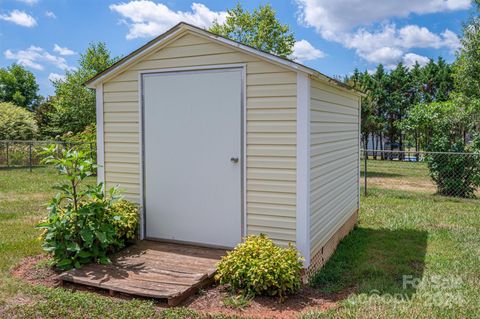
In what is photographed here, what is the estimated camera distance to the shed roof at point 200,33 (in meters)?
3.72

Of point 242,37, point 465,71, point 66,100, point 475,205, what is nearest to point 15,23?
point 66,100

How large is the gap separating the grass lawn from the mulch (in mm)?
107

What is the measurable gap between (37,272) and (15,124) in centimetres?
1659

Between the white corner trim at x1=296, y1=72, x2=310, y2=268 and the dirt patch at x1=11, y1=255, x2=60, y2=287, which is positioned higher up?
the white corner trim at x1=296, y1=72, x2=310, y2=268

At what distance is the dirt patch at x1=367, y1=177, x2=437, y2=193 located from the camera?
34.7 feet

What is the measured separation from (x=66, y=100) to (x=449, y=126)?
16312 mm

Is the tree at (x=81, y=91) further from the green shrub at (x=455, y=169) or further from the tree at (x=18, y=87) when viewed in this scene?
the tree at (x=18, y=87)

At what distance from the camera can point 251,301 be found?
331cm

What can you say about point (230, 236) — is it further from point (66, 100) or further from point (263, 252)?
point (66, 100)

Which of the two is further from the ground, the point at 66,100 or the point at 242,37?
the point at 242,37

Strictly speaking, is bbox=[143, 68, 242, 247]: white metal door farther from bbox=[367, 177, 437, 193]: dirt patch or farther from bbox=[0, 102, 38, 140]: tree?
bbox=[0, 102, 38, 140]: tree

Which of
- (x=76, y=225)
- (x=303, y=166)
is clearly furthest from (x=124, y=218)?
(x=303, y=166)

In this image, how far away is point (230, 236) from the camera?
4254 millimetres

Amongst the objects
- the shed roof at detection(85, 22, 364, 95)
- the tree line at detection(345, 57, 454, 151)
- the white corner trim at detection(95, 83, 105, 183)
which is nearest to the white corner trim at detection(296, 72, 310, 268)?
the shed roof at detection(85, 22, 364, 95)
